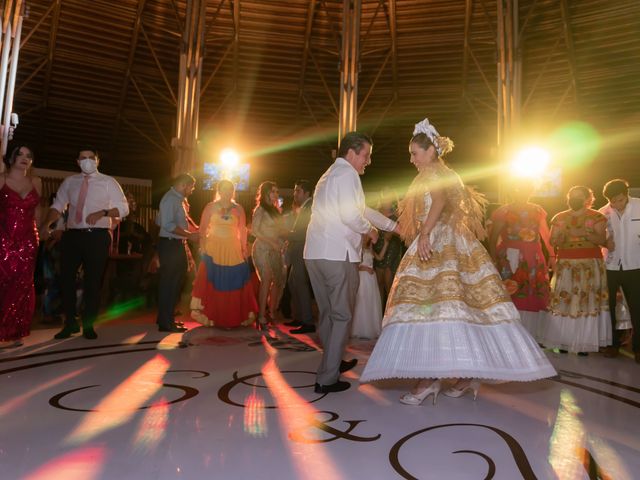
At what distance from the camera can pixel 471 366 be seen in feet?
9.12

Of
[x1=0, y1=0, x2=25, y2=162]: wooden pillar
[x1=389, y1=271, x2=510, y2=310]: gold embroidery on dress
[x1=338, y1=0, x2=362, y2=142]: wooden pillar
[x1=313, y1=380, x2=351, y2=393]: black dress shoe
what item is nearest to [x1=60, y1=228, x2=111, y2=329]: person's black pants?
[x1=313, y1=380, x2=351, y2=393]: black dress shoe

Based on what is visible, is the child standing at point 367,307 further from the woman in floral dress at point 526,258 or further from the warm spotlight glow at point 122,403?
the warm spotlight glow at point 122,403

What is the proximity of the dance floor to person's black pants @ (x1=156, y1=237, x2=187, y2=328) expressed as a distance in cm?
133

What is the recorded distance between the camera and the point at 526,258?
5.00 meters

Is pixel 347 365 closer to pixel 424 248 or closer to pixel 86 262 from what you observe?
pixel 424 248

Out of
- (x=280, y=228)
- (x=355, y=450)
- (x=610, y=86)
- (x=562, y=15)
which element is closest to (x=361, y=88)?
(x=562, y=15)

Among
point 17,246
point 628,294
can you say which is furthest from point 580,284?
point 17,246

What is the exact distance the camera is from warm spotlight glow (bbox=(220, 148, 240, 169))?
15.6 m

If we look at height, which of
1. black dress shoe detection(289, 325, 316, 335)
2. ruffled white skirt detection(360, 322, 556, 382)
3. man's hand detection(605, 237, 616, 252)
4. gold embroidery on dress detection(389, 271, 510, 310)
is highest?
man's hand detection(605, 237, 616, 252)

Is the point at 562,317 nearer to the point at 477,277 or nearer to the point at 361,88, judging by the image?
the point at 477,277

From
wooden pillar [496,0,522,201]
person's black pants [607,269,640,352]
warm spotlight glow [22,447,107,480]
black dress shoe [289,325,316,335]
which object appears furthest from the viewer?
wooden pillar [496,0,522,201]

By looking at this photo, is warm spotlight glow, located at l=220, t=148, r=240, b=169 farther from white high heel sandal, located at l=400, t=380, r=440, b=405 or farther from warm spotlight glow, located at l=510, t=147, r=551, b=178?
white high heel sandal, located at l=400, t=380, r=440, b=405

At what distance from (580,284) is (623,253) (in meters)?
0.42

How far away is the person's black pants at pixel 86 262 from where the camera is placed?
4641mm
